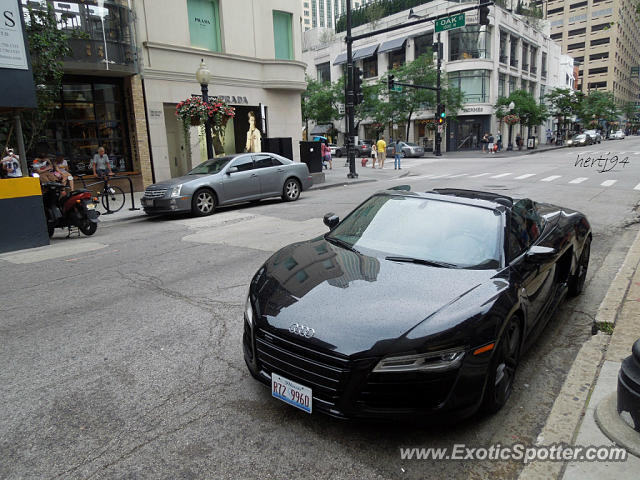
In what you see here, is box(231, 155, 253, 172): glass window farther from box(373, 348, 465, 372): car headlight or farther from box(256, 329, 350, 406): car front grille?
box(373, 348, 465, 372): car headlight

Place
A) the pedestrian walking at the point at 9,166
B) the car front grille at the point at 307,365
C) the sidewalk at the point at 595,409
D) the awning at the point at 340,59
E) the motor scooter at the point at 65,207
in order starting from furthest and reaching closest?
the awning at the point at 340,59 < the pedestrian walking at the point at 9,166 < the motor scooter at the point at 65,207 < the car front grille at the point at 307,365 < the sidewalk at the point at 595,409

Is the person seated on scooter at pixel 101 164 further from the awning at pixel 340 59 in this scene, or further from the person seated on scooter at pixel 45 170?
the awning at pixel 340 59

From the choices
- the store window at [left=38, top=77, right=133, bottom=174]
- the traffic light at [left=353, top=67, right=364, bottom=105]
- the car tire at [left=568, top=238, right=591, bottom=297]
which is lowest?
the car tire at [left=568, top=238, right=591, bottom=297]

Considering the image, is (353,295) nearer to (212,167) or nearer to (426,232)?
(426,232)

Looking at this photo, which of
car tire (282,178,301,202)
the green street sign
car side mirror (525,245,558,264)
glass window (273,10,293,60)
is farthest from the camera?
glass window (273,10,293,60)

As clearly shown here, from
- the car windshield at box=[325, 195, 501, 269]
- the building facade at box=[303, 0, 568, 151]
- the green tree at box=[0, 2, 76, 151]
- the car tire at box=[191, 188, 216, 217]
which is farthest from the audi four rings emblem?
the building facade at box=[303, 0, 568, 151]

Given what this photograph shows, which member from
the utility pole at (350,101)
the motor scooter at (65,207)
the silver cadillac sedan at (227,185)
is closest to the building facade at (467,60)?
A: the utility pole at (350,101)

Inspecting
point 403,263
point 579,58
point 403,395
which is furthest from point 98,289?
point 579,58

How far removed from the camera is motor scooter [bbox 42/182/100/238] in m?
10.2

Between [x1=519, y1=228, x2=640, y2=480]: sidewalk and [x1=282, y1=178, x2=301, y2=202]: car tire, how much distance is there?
34.6 ft

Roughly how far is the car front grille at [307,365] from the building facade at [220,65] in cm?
1599

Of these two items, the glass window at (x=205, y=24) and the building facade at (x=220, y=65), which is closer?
the building facade at (x=220, y=65)

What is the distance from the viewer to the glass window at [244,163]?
13270 millimetres

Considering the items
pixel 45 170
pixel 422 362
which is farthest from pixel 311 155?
pixel 422 362
